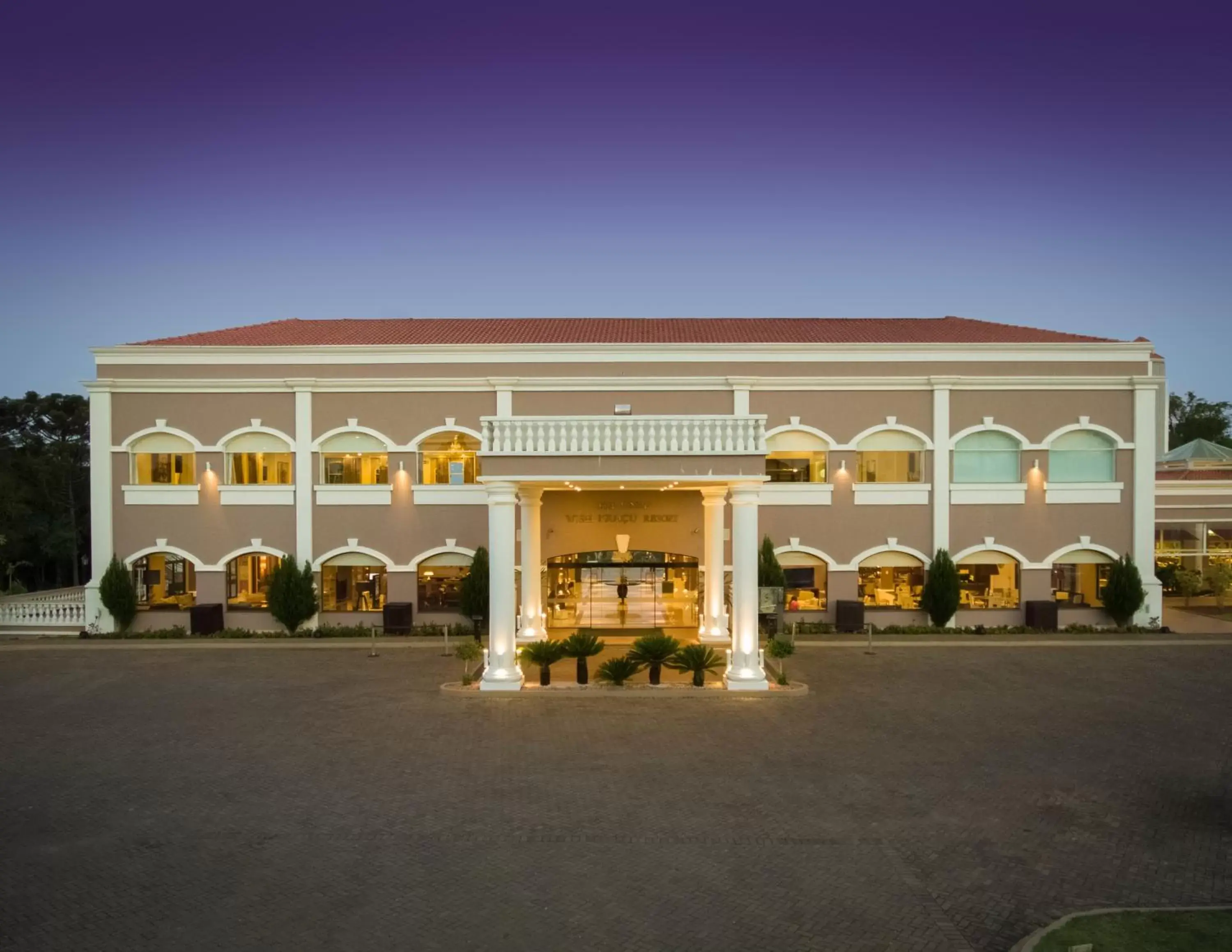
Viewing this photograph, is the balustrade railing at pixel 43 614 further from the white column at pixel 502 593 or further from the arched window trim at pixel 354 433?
the white column at pixel 502 593

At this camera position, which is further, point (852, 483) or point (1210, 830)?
point (852, 483)

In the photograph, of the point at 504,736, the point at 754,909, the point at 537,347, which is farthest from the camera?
the point at 537,347

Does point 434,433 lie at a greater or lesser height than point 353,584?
greater

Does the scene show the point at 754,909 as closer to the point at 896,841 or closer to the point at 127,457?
the point at 896,841

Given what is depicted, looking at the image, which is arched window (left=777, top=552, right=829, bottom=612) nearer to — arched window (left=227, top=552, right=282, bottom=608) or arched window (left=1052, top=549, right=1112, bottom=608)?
arched window (left=1052, top=549, right=1112, bottom=608)

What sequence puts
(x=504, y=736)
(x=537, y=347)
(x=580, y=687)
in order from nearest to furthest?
(x=504, y=736), (x=580, y=687), (x=537, y=347)

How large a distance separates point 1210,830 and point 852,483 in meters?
15.3

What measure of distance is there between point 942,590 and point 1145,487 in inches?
292

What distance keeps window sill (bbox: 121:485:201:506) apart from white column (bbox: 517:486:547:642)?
436 inches

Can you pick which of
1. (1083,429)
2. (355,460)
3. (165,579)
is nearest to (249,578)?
(165,579)

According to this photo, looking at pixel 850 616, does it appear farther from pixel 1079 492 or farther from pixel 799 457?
pixel 1079 492

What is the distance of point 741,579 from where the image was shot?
17.8 meters

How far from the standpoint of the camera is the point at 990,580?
24.8 meters

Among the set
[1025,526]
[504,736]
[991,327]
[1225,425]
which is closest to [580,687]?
[504,736]
